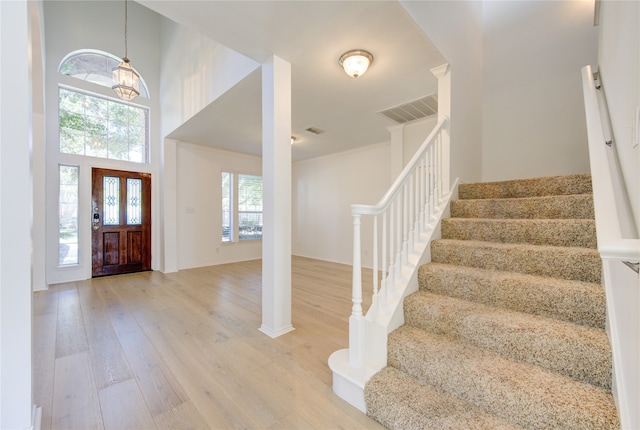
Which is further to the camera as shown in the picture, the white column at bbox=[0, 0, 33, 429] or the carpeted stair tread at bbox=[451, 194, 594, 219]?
the carpeted stair tread at bbox=[451, 194, 594, 219]

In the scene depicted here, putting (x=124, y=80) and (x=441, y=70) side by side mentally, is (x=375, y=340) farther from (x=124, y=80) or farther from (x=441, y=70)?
(x=124, y=80)

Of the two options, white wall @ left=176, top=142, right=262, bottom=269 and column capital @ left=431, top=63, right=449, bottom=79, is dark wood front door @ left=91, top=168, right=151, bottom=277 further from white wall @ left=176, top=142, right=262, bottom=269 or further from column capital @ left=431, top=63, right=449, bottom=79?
column capital @ left=431, top=63, right=449, bottom=79

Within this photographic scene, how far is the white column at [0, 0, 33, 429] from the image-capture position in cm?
105

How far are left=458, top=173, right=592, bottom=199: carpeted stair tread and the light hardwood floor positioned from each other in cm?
188

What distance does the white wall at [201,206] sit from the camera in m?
5.12

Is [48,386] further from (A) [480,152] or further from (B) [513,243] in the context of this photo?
(A) [480,152]

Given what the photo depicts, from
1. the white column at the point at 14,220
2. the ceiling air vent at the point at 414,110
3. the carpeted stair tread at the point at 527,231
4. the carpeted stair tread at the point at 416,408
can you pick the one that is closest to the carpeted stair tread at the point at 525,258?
the carpeted stair tread at the point at 527,231

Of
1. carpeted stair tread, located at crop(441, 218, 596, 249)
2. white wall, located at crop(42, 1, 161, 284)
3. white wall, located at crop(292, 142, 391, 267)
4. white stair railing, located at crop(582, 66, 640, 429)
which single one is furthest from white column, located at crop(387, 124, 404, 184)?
white wall, located at crop(42, 1, 161, 284)

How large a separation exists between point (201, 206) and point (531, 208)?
545 centimetres

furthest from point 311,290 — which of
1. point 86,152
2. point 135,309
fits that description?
point 86,152

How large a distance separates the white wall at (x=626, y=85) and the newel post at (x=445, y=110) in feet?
3.58

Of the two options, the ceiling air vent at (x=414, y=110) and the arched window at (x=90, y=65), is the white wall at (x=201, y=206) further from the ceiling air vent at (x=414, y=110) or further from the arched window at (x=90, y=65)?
the ceiling air vent at (x=414, y=110)

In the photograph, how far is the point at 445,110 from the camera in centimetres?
258

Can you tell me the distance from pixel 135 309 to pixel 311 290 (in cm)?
214
